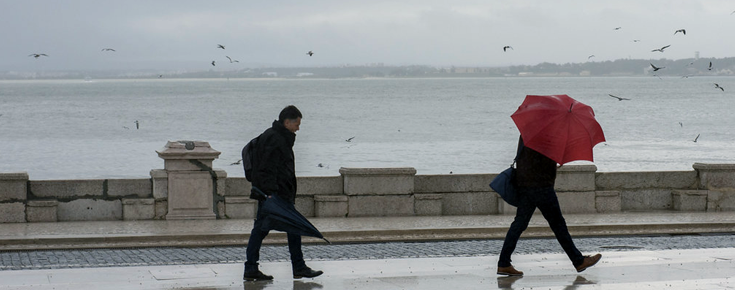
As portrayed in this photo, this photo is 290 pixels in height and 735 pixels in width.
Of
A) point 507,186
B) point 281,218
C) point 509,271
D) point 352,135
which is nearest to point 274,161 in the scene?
point 281,218

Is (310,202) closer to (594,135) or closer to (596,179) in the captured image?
(596,179)

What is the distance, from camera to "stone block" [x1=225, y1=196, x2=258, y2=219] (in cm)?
1404

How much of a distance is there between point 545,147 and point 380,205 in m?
6.01

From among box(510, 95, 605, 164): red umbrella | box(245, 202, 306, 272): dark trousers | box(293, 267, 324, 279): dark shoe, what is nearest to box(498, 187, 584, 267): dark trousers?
box(510, 95, 605, 164): red umbrella

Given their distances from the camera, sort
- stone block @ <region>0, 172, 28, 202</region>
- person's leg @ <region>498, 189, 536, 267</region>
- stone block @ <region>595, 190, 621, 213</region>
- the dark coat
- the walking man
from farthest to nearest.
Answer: stone block @ <region>595, 190, 621, 213</region>, stone block @ <region>0, 172, 28, 202</region>, person's leg @ <region>498, 189, 536, 267</region>, the walking man, the dark coat

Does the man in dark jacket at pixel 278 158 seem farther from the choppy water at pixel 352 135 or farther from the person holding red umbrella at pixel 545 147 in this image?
the choppy water at pixel 352 135

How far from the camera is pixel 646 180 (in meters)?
15.5

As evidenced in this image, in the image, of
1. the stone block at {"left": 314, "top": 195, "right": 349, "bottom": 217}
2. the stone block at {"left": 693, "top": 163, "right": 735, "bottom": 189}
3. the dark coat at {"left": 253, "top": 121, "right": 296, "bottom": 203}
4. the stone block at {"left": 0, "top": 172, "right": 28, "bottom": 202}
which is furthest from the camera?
the stone block at {"left": 693, "top": 163, "right": 735, "bottom": 189}

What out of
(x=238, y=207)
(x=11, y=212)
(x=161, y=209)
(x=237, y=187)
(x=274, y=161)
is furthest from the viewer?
(x=237, y=187)

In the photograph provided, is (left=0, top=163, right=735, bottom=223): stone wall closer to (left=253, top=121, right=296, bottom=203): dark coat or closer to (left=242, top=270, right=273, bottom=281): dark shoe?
(left=242, top=270, right=273, bottom=281): dark shoe

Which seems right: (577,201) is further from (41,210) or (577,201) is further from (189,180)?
(41,210)

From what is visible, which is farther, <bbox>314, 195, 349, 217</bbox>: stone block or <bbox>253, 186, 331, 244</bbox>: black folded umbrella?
<bbox>314, 195, 349, 217</bbox>: stone block

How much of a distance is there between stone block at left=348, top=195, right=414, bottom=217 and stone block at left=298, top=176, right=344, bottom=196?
0.27 m

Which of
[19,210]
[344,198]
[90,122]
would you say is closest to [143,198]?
[19,210]
